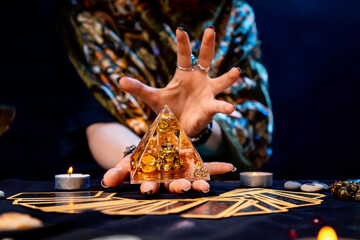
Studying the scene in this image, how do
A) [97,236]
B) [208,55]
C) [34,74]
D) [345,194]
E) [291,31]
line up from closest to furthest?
[97,236] < [345,194] < [208,55] < [34,74] < [291,31]

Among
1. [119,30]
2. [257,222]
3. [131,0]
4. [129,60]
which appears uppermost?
[131,0]

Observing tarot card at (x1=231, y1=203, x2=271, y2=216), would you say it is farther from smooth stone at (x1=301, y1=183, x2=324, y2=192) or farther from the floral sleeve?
the floral sleeve

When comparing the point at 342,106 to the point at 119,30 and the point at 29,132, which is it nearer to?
the point at 119,30

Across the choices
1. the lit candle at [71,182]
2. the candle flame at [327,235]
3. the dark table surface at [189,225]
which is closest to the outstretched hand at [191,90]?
the lit candle at [71,182]

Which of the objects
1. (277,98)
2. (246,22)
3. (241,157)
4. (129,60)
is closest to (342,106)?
(277,98)

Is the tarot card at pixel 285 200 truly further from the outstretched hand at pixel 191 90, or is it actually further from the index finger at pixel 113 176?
the index finger at pixel 113 176
